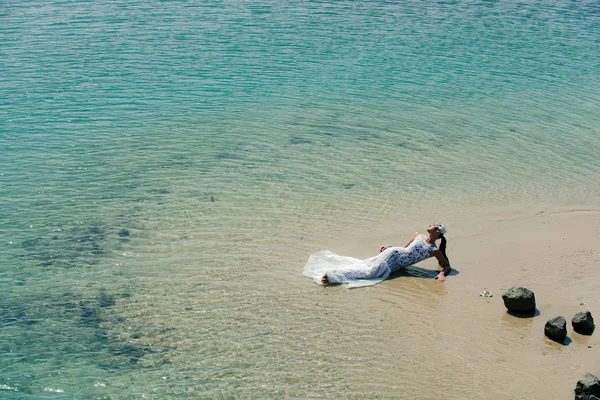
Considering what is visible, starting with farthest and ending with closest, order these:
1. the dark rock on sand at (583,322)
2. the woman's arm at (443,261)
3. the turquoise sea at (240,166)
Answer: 1. the woman's arm at (443,261)
2. the dark rock on sand at (583,322)
3. the turquoise sea at (240,166)

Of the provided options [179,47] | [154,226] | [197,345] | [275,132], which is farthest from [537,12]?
[197,345]

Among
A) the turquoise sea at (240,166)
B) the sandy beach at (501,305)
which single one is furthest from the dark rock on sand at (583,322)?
the turquoise sea at (240,166)

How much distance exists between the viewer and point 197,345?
10078 mm

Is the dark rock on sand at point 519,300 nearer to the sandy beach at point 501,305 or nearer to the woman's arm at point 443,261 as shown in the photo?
the sandy beach at point 501,305

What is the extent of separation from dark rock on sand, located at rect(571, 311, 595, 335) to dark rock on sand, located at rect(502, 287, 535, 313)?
0.69 metres

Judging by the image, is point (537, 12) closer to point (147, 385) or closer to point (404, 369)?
point (404, 369)

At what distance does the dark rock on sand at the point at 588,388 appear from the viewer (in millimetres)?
8898

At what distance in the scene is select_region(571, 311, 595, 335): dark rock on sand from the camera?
10430 millimetres

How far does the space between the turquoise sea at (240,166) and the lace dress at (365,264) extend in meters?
0.29

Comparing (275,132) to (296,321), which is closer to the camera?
(296,321)

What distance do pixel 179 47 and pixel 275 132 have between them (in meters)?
7.96

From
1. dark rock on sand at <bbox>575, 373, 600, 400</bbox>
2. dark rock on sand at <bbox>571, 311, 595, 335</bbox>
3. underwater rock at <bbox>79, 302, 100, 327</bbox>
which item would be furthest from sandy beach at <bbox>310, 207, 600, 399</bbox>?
underwater rock at <bbox>79, 302, 100, 327</bbox>

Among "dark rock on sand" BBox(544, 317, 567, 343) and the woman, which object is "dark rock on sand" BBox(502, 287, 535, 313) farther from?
the woman

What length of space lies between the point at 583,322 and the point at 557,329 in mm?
488
